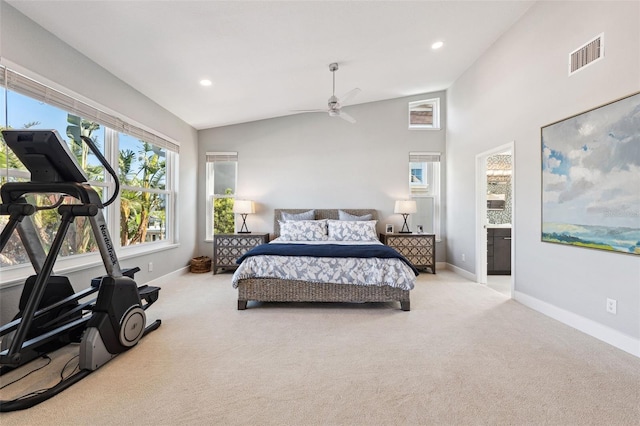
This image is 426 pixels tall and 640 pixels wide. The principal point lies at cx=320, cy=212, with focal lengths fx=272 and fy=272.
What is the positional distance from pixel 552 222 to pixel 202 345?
11.7 feet

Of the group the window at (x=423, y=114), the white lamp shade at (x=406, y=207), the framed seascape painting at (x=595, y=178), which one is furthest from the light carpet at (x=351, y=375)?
the window at (x=423, y=114)

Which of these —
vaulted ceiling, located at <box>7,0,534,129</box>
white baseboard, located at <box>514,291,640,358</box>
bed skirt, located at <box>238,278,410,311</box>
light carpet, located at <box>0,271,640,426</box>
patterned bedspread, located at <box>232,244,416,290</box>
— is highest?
vaulted ceiling, located at <box>7,0,534,129</box>

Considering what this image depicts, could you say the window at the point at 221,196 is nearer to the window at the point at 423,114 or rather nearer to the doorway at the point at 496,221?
the window at the point at 423,114

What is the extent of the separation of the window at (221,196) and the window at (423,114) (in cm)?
357

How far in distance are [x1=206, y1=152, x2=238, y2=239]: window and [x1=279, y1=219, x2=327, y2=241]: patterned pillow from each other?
4.36 feet

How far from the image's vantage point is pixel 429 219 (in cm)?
534

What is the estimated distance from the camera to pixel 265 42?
282 cm

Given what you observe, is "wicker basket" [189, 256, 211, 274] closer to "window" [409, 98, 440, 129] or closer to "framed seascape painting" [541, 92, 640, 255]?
"window" [409, 98, 440, 129]

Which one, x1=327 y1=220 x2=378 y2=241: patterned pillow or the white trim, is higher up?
the white trim

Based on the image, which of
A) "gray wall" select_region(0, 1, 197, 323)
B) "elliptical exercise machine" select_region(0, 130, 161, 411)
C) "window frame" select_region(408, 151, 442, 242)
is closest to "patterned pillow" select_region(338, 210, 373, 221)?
"window frame" select_region(408, 151, 442, 242)

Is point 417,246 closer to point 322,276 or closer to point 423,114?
point 322,276

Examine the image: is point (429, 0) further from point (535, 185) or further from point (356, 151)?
point (356, 151)

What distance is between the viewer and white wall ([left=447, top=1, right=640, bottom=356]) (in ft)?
7.20

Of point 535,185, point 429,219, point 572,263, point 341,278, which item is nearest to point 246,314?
point 341,278
